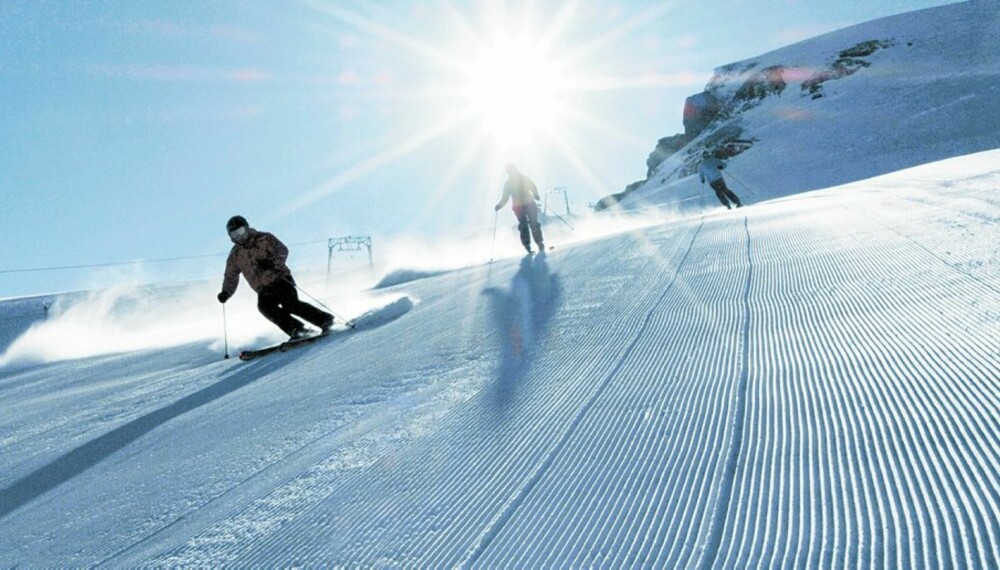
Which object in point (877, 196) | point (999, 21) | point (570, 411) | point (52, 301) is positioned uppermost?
point (999, 21)

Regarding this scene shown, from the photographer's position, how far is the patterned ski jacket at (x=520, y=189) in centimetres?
1295

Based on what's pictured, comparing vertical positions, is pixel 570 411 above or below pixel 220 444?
above

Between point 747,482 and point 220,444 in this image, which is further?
point 220,444

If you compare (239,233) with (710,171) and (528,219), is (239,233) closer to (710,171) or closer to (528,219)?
(528,219)

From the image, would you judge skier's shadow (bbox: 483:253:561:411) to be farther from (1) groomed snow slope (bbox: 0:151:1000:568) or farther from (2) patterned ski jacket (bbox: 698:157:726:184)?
(2) patterned ski jacket (bbox: 698:157:726:184)

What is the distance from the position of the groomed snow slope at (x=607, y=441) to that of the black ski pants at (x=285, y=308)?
2176 millimetres

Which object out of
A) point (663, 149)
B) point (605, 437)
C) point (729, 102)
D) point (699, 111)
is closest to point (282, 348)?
point (605, 437)

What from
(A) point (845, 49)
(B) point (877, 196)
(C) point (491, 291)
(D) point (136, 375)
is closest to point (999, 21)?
(A) point (845, 49)

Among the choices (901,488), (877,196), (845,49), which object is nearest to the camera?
(901,488)

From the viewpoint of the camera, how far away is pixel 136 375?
7.38 meters

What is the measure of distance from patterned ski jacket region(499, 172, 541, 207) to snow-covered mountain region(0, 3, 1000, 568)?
706cm

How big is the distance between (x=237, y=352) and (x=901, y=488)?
799 centimetres

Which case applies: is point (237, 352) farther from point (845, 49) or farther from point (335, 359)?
point (845, 49)

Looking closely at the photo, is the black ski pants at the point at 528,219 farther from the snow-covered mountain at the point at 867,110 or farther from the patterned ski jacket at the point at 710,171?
the snow-covered mountain at the point at 867,110
